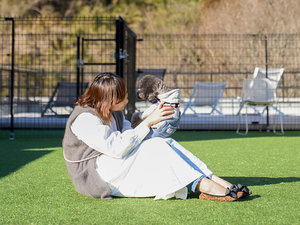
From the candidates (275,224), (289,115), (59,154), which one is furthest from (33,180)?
(289,115)

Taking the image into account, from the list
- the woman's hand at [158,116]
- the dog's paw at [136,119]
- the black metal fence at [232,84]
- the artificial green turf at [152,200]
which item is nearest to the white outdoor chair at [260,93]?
the black metal fence at [232,84]

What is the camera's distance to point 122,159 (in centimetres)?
257

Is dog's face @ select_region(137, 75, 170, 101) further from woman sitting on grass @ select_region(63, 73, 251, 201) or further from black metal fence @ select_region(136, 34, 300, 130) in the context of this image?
black metal fence @ select_region(136, 34, 300, 130)

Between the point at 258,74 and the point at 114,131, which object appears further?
the point at 258,74

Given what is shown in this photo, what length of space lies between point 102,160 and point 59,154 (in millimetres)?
2453

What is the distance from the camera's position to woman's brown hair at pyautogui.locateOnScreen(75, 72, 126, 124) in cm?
→ 257

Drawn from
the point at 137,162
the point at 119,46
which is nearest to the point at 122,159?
the point at 137,162

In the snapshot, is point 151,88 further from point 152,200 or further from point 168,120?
point 152,200

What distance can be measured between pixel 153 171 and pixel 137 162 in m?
0.10

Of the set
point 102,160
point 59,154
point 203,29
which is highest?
point 203,29

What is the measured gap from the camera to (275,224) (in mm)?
2092

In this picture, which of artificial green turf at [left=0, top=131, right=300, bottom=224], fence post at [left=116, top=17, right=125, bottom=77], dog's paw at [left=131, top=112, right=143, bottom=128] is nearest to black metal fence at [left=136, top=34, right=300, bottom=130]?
fence post at [left=116, top=17, right=125, bottom=77]

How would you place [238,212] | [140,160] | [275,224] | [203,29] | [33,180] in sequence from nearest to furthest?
[275,224]
[238,212]
[140,160]
[33,180]
[203,29]

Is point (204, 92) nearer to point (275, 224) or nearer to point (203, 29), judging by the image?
point (275, 224)
